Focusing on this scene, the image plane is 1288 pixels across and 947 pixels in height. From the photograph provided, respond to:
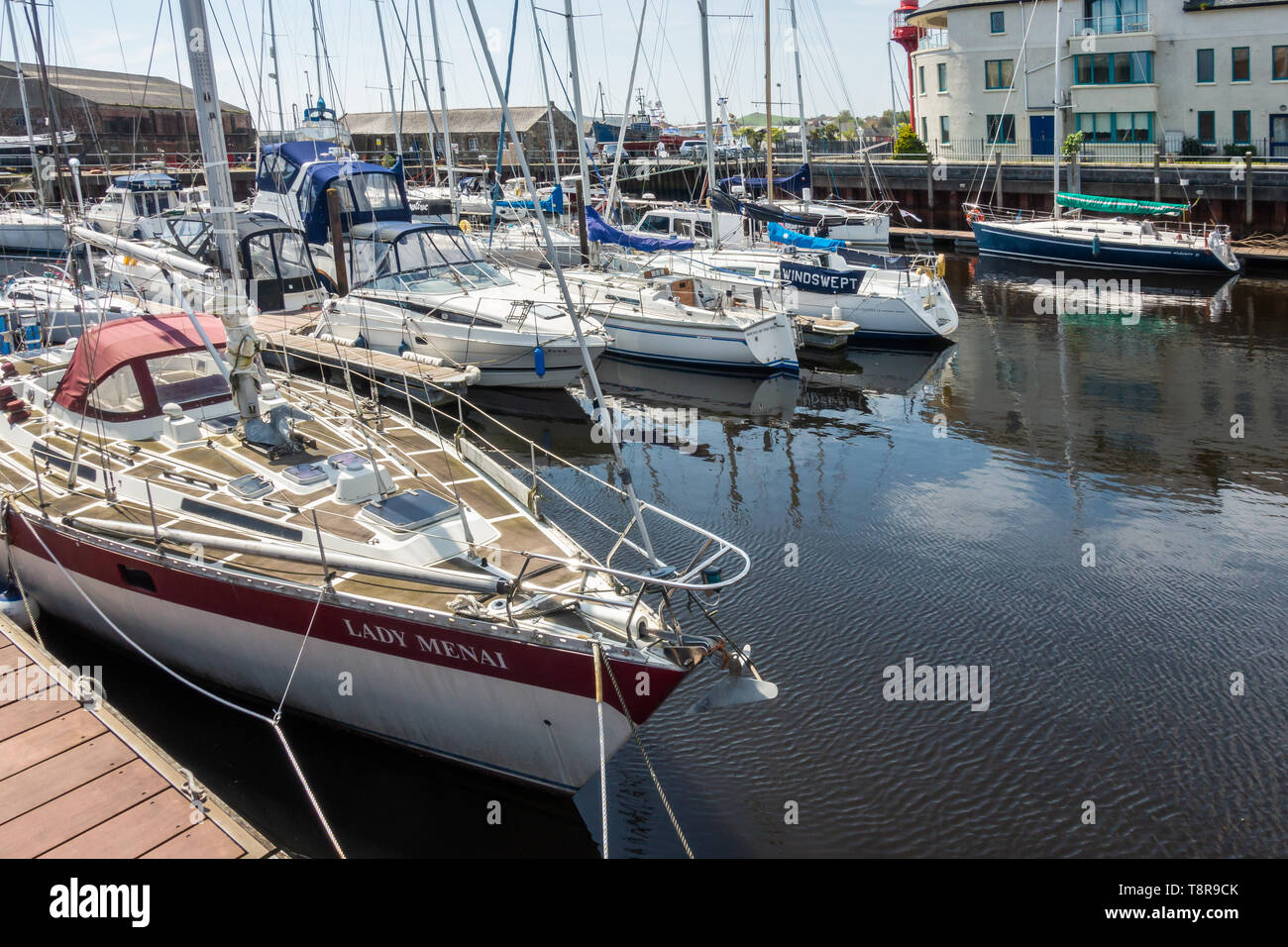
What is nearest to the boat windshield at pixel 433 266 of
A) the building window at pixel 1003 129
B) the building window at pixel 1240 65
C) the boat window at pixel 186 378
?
the boat window at pixel 186 378

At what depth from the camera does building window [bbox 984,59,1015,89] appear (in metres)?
44.7

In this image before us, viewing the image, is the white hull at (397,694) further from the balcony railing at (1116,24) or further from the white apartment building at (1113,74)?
the balcony railing at (1116,24)

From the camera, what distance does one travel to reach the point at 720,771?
381 inches

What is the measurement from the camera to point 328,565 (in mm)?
9688

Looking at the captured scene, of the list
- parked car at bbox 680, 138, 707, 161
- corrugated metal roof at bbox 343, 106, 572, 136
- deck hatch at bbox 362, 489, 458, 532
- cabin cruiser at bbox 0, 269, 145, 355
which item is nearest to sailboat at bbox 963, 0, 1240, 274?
parked car at bbox 680, 138, 707, 161

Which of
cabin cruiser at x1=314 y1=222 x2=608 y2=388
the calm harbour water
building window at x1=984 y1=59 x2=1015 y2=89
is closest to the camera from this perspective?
the calm harbour water

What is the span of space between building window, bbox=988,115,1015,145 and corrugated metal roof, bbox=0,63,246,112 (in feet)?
132

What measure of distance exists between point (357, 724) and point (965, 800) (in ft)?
19.3

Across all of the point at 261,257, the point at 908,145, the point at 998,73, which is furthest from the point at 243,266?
the point at 998,73

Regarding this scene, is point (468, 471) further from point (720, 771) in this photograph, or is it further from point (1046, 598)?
point (1046, 598)

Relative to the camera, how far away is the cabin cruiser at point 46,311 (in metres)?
20.1

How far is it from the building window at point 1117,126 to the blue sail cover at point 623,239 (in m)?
23.9

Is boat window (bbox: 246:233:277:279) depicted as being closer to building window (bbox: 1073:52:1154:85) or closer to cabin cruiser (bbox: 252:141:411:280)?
cabin cruiser (bbox: 252:141:411:280)
